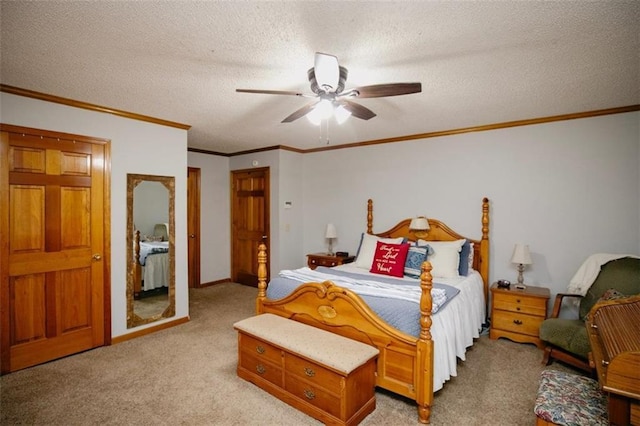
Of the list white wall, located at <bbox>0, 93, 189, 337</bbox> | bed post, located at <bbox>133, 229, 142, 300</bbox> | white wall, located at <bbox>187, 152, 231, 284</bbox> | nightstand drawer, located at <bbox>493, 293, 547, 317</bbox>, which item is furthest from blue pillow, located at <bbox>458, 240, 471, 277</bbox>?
white wall, located at <bbox>187, 152, 231, 284</bbox>

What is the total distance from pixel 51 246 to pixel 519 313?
4.73 meters

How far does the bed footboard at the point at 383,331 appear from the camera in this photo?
2174 mm

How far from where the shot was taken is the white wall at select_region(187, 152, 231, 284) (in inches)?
225

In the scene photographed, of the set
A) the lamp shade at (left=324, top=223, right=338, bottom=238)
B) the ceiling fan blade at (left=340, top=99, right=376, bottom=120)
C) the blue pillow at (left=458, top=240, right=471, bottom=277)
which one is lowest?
the blue pillow at (left=458, top=240, right=471, bottom=277)

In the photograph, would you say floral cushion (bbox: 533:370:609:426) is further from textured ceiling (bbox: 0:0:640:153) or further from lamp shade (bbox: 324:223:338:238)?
lamp shade (bbox: 324:223:338:238)

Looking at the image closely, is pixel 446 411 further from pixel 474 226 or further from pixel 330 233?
pixel 330 233

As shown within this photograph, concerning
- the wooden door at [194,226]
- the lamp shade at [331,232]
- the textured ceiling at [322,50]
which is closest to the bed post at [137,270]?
the textured ceiling at [322,50]

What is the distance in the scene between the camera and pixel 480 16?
5.55 feet

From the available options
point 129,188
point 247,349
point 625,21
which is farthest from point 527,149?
point 129,188

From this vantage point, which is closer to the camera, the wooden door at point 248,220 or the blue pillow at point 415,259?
the blue pillow at point 415,259

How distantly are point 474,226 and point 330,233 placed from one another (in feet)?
6.81

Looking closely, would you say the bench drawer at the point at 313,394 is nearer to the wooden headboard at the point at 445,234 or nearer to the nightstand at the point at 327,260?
the nightstand at the point at 327,260

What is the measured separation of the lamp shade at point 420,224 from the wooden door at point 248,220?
2484 mm

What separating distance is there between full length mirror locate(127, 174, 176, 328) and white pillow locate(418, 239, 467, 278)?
10.3 ft
